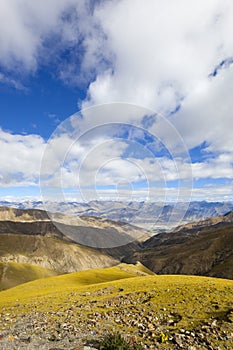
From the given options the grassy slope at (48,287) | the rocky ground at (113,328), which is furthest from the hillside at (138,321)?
the grassy slope at (48,287)

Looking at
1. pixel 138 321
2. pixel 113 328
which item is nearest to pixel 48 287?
pixel 138 321

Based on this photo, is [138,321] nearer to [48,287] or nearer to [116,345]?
[116,345]

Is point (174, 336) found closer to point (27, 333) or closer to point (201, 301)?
point (201, 301)

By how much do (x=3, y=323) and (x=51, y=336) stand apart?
7.94 metres

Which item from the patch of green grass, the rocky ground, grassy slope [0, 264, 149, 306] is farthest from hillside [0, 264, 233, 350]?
grassy slope [0, 264, 149, 306]

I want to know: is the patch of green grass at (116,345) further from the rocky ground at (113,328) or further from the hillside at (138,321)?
the hillside at (138,321)

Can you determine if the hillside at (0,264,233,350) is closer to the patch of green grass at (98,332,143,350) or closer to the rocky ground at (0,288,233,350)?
the rocky ground at (0,288,233,350)

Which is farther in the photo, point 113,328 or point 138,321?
point 138,321

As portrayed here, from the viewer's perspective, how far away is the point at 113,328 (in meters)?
18.0

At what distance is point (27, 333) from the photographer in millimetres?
18641

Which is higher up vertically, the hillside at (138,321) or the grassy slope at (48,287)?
the hillside at (138,321)

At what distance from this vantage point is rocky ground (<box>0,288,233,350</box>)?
15.3 meters

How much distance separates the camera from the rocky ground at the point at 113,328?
50.3 ft

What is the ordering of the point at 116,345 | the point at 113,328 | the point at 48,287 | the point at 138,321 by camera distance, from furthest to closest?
1. the point at 48,287
2. the point at 138,321
3. the point at 113,328
4. the point at 116,345
